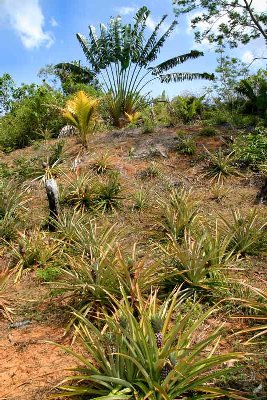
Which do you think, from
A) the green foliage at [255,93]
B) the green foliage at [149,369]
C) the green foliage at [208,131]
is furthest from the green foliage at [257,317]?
the green foliage at [255,93]

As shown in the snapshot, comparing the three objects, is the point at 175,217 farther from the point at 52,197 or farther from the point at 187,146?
the point at 187,146

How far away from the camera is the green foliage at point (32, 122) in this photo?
1451 cm

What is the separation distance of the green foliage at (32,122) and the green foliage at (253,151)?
7035mm

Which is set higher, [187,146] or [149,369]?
[187,146]

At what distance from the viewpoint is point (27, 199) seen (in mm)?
9023

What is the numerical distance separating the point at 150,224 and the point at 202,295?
3.20 m

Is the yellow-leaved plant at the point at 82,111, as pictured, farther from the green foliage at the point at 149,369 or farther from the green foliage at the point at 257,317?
the green foliage at the point at 149,369

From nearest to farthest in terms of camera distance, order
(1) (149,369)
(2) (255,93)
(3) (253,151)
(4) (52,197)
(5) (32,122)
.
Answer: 1. (1) (149,369)
2. (4) (52,197)
3. (3) (253,151)
4. (5) (32,122)
5. (2) (255,93)

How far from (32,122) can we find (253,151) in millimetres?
8430

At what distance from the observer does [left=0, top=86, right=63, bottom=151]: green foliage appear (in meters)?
14.5

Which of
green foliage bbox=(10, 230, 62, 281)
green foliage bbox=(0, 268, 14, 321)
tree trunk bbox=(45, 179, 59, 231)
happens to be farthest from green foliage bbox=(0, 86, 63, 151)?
green foliage bbox=(0, 268, 14, 321)

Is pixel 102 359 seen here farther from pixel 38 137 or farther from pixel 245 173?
pixel 38 137

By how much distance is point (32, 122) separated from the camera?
14.7 meters

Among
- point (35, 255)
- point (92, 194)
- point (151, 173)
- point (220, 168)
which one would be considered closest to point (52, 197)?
point (92, 194)
